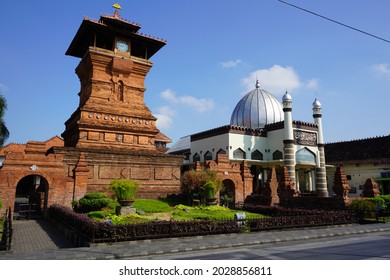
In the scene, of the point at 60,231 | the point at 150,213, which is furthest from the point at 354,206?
the point at 60,231

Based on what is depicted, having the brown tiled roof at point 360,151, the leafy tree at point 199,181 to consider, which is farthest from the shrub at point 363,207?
the brown tiled roof at point 360,151

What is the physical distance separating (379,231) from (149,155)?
15.9 meters

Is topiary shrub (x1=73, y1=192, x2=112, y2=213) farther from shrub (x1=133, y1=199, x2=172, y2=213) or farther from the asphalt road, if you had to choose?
the asphalt road

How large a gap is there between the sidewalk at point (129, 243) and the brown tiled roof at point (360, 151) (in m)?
24.2

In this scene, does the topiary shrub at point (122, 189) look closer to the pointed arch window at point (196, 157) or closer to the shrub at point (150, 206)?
the shrub at point (150, 206)

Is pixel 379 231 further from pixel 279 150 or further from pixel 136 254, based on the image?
pixel 279 150

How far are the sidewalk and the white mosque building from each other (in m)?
20.4

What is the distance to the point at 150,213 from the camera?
18078 millimetres

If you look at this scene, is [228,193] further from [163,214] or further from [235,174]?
[163,214]

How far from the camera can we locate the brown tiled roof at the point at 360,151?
3695 cm

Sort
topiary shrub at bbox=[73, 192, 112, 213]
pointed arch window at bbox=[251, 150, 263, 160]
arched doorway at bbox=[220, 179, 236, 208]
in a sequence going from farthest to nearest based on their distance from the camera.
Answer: pointed arch window at bbox=[251, 150, 263, 160] < arched doorway at bbox=[220, 179, 236, 208] < topiary shrub at bbox=[73, 192, 112, 213]

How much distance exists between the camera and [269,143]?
127 ft

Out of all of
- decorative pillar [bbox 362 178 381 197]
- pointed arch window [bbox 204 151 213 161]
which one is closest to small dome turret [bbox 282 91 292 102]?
pointed arch window [bbox 204 151 213 161]

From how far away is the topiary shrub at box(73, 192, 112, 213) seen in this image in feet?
59.2
